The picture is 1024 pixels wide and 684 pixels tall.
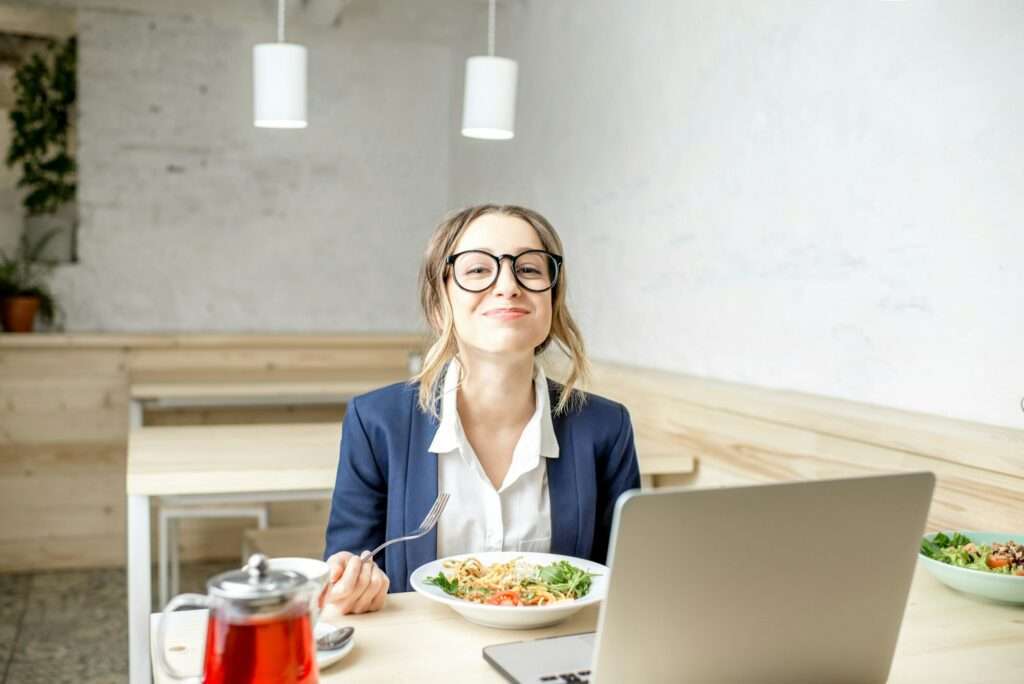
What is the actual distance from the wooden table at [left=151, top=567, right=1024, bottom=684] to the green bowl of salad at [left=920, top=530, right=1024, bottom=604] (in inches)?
1.1

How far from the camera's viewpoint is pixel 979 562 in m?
1.41

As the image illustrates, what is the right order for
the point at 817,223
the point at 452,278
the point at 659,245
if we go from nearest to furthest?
the point at 452,278
the point at 817,223
the point at 659,245

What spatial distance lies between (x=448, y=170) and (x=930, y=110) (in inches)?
126

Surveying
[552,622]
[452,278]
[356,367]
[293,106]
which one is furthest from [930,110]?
[356,367]

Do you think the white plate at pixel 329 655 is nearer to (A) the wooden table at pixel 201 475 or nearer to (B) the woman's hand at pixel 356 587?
(B) the woman's hand at pixel 356 587

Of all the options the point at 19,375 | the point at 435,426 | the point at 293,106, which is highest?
the point at 293,106

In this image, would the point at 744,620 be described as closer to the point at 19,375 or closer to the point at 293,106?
the point at 293,106

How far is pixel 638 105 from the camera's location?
10.8 feet

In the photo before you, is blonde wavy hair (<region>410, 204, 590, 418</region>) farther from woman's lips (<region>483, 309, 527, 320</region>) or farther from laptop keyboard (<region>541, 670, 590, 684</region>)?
laptop keyboard (<region>541, 670, 590, 684</region>)

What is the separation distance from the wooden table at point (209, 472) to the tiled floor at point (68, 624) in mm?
924

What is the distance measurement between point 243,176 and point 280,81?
2.07 m

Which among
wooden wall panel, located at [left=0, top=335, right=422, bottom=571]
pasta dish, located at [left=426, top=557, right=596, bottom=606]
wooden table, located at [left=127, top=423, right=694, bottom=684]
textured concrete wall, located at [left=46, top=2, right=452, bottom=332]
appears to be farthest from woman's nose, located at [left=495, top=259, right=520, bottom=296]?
textured concrete wall, located at [left=46, top=2, right=452, bottom=332]

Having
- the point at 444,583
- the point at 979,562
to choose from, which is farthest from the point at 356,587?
the point at 979,562

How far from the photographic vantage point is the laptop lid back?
34.4 inches
